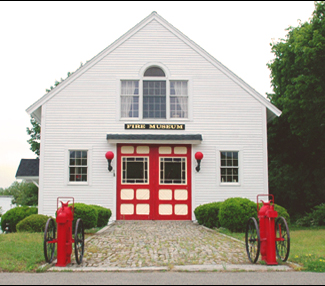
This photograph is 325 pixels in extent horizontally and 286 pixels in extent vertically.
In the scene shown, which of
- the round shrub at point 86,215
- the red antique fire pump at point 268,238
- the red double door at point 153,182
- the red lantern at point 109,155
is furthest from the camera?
the red double door at point 153,182

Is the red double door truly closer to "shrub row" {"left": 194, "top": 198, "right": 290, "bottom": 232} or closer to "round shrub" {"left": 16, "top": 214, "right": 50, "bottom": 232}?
"shrub row" {"left": 194, "top": 198, "right": 290, "bottom": 232}

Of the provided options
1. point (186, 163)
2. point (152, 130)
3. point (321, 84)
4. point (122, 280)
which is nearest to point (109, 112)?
point (152, 130)

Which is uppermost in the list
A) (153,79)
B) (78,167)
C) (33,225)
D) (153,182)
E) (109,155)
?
(153,79)

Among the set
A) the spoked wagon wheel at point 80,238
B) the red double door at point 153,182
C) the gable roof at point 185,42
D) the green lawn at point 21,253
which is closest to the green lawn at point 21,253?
the green lawn at point 21,253

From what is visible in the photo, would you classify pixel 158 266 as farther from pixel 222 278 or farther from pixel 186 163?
pixel 186 163

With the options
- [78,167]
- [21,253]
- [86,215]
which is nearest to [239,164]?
[78,167]

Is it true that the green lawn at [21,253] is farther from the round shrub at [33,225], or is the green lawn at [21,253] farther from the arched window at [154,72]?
the arched window at [154,72]

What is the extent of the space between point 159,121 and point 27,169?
48.1 feet

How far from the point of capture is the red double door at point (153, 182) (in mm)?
17531

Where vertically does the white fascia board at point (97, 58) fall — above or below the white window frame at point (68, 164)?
above

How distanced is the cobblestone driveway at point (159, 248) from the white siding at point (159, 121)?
11.1 ft

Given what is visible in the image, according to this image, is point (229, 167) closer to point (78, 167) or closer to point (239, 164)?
point (239, 164)

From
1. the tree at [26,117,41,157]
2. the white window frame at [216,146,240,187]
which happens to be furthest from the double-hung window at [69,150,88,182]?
the tree at [26,117,41,157]

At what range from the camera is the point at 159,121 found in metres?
17.9
